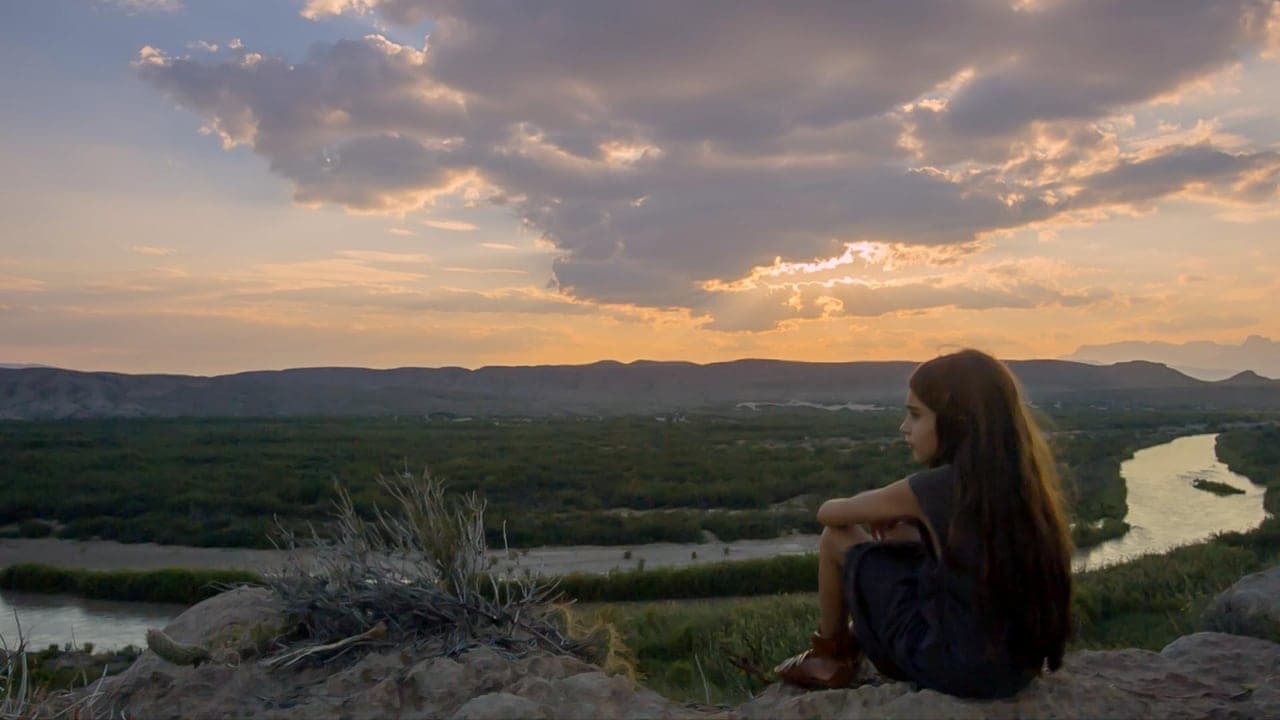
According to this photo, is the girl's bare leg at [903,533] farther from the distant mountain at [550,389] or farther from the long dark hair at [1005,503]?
the distant mountain at [550,389]

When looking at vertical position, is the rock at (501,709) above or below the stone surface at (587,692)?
above

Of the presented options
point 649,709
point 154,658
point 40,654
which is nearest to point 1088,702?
point 649,709

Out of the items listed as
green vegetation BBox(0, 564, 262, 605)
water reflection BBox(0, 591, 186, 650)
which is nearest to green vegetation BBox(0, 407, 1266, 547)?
green vegetation BBox(0, 564, 262, 605)

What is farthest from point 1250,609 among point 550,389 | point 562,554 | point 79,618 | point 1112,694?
point 550,389

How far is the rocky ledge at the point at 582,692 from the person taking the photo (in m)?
3.38

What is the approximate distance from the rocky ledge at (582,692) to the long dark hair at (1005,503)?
0.33 m

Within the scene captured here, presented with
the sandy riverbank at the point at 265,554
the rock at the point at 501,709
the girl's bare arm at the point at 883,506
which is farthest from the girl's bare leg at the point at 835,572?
the sandy riverbank at the point at 265,554

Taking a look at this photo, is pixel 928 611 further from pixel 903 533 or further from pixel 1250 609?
pixel 1250 609

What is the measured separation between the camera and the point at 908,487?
3252 mm

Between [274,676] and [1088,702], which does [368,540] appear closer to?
[274,676]

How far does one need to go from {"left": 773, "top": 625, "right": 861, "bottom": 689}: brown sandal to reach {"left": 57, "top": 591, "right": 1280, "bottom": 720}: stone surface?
0.29ft

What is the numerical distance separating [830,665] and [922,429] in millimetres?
1086

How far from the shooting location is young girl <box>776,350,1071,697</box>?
312 centimetres

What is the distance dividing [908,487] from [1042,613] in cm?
60
